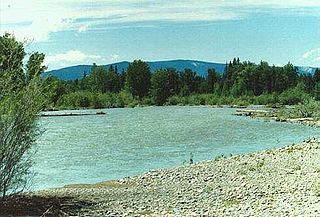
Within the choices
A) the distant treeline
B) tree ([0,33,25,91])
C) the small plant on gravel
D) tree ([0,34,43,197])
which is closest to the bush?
tree ([0,34,43,197])

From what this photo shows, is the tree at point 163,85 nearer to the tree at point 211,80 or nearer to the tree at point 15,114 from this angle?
the tree at point 211,80

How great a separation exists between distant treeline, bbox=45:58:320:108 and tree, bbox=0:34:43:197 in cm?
11644

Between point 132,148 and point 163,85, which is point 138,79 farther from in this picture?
point 132,148

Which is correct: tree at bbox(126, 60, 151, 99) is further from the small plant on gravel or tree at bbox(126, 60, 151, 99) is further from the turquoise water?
the small plant on gravel

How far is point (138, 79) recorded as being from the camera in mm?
152750

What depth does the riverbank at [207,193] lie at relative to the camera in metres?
17.2

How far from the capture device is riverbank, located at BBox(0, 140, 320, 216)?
1719 cm

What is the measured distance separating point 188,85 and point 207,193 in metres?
140

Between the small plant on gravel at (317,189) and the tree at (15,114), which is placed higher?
the tree at (15,114)

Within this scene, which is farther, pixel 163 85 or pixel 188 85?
pixel 188 85

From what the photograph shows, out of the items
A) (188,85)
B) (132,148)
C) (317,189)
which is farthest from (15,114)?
(188,85)

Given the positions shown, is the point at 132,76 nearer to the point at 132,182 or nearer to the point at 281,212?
the point at 132,182

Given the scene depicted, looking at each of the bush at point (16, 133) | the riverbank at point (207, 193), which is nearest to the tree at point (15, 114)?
the bush at point (16, 133)

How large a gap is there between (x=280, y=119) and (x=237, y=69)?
83.7m
